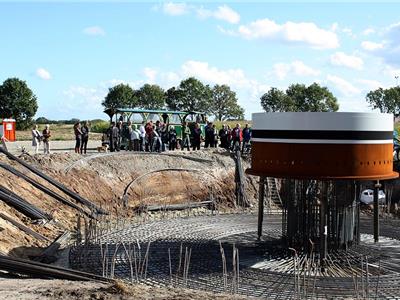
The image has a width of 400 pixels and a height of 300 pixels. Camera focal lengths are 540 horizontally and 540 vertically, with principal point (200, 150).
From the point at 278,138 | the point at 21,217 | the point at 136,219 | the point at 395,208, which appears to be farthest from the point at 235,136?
the point at 278,138

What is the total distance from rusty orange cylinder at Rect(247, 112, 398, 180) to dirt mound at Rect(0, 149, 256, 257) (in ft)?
22.5

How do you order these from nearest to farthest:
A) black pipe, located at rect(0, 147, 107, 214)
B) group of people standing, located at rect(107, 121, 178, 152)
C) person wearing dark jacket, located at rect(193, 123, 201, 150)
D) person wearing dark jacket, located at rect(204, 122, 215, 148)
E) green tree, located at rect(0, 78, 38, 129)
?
1. black pipe, located at rect(0, 147, 107, 214)
2. group of people standing, located at rect(107, 121, 178, 152)
3. person wearing dark jacket, located at rect(193, 123, 201, 150)
4. person wearing dark jacket, located at rect(204, 122, 215, 148)
5. green tree, located at rect(0, 78, 38, 129)

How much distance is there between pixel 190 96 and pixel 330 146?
240 feet

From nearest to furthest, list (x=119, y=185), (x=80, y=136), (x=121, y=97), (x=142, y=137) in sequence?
(x=119, y=185)
(x=80, y=136)
(x=142, y=137)
(x=121, y=97)

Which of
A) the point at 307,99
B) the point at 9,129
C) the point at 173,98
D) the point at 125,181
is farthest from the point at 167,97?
the point at 125,181

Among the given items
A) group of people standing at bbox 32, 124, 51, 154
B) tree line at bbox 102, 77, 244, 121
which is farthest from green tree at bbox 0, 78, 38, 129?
group of people standing at bbox 32, 124, 51, 154

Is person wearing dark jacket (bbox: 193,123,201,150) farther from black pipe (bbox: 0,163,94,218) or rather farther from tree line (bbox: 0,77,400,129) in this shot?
tree line (bbox: 0,77,400,129)

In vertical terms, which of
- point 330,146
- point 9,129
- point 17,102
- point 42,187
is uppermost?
point 17,102

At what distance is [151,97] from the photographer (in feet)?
273

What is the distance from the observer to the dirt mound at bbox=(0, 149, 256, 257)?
16.4 m

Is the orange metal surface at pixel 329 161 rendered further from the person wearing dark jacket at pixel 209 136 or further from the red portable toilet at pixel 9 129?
the red portable toilet at pixel 9 129

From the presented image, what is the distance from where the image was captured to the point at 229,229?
15.0 metres

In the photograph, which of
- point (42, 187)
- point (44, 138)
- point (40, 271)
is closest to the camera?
point (40, 271)

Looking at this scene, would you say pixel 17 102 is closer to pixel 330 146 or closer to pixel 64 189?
pixel 64 189
